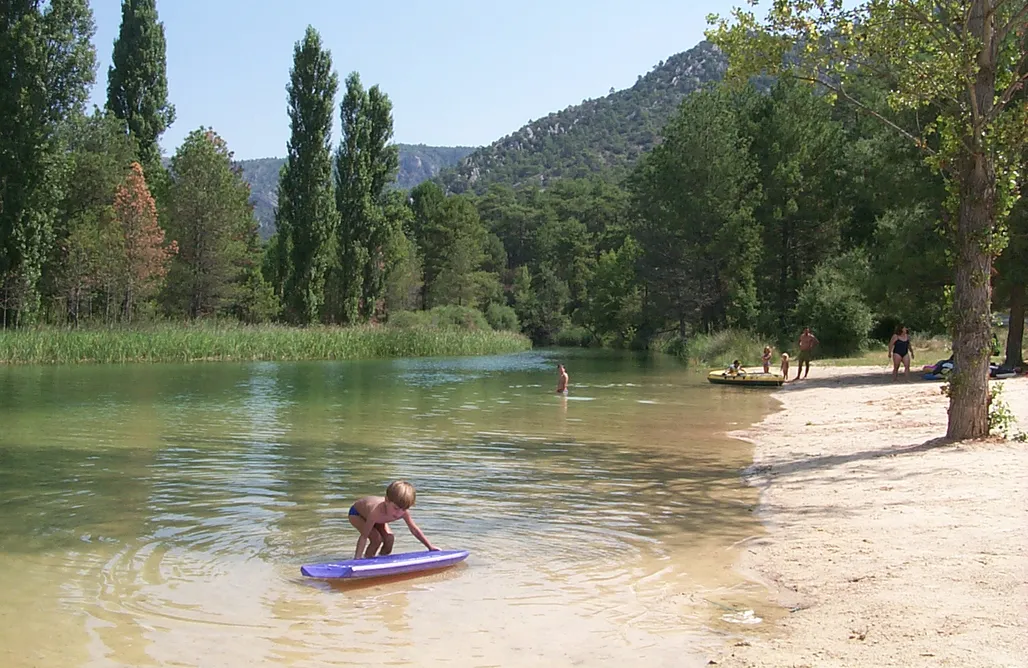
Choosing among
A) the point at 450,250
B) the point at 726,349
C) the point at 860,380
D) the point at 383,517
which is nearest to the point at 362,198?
the point at 726,349

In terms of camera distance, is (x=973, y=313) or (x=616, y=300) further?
(x=616, y=300)

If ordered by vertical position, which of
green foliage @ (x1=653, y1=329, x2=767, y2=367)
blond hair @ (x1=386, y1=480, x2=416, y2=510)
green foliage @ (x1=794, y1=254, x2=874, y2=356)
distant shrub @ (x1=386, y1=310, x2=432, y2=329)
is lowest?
blond hair @ (x1=386, y1=480, x2=416, y2=510)

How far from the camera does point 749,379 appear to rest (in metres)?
31.8

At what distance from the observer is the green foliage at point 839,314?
4284cm

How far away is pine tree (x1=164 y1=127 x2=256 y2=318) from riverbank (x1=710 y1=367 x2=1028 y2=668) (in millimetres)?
46597

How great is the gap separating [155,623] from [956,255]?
488 inches

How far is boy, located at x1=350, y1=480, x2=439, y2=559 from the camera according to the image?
859 cm

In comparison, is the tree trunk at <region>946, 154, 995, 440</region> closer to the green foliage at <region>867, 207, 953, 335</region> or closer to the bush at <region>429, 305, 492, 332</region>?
the green foliage at <region>867, 207, 953, 335</region>

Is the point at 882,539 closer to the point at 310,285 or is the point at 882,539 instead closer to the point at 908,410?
the point at 908,410

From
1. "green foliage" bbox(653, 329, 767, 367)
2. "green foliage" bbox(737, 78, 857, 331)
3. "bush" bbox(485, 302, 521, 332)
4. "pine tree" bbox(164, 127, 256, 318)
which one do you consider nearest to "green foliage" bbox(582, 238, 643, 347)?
"bush" bbox(485, 302, 521, 332)

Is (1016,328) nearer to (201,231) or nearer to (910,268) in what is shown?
(910,268)

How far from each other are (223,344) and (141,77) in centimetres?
1910

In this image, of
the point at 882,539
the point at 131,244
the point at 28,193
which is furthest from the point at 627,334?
the point at 882,539

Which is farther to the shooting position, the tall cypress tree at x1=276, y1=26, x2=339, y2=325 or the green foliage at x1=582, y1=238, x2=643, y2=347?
the green foliage at x1=582, y1=238, x2=643, y2=347
